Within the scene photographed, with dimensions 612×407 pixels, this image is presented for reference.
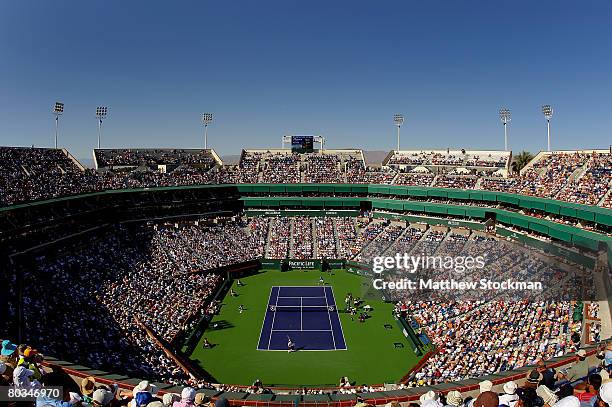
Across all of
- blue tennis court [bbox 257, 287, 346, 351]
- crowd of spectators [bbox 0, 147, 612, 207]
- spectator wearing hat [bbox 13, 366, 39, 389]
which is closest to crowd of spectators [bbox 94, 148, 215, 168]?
crowd of spectators [bbox 0, 147, 612, 207]

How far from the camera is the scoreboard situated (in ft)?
243

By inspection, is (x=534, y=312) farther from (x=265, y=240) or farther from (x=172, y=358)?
(x=265, y=240)

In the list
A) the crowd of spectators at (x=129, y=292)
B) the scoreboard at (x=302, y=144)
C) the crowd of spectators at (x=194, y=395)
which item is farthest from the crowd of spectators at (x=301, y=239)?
the crowd of spectators at (x=194, y=395)

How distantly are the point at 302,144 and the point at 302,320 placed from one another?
42.9 m

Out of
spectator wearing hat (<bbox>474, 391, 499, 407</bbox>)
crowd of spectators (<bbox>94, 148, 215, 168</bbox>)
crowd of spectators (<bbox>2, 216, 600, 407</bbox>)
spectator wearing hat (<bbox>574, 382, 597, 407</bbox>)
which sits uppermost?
crowd of spectators (<bbox>94, 148, 215, 168</bbox>)

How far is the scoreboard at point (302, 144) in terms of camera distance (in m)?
74.1

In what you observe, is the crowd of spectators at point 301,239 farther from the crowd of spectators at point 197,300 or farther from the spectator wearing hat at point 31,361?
the spectator wearing hat at point 31,361

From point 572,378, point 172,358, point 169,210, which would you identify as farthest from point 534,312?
point 169,210

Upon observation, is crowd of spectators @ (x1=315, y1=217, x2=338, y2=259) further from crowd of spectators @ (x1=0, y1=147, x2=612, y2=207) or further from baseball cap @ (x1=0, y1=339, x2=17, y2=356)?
baseball cap @ (x1=0, y1=339, x2=17, y2=356)

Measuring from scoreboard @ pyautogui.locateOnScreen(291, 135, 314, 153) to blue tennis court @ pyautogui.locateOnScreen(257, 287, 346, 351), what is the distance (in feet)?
111

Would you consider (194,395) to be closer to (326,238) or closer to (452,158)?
(326,238)

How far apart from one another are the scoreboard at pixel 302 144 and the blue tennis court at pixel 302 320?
33.9m

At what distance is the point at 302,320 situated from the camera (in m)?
36.1

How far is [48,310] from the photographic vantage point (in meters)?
28.4
